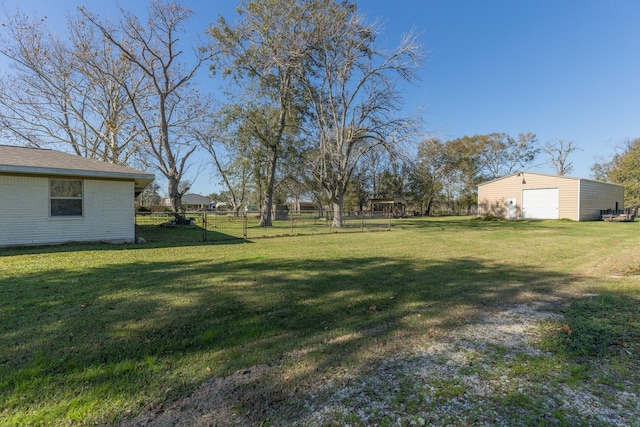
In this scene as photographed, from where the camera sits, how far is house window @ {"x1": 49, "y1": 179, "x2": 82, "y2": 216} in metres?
9.38

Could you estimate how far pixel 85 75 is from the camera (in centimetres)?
1995

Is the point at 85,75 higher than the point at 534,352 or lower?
higher

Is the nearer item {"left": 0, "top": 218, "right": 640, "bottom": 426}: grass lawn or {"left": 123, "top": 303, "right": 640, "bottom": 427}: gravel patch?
{"left": 123, "top": 303, "right": 640, "bottom": 427}: gravel patch

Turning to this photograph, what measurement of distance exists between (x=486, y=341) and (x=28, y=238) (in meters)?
11.8

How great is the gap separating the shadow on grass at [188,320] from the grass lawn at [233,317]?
16mm

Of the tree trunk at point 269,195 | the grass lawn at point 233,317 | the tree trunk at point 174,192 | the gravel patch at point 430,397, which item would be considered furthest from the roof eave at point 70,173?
the tree trunk at point 269,195

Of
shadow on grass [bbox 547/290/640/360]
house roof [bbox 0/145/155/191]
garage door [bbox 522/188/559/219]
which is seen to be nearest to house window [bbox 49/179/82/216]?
house roof [bbox 0/145/155/191]

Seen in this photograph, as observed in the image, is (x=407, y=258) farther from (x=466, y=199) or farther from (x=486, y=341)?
(x=466, y=199)

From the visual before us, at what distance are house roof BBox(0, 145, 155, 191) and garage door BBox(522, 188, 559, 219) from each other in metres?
27.9

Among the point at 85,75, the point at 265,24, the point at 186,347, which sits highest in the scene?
the point at 265,24

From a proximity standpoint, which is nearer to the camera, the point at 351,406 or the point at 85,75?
the point at 351,406

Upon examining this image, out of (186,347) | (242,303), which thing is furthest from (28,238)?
(186,347)

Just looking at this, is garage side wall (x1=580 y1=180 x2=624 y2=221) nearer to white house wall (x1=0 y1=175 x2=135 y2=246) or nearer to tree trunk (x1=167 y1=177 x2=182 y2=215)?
white house wall (x1=0 y1=175 x2=135 y2=246)

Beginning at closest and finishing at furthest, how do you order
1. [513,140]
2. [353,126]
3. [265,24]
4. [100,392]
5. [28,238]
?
[100,392] < [28,238] < [265,24] < [353,126] < [513,140]
